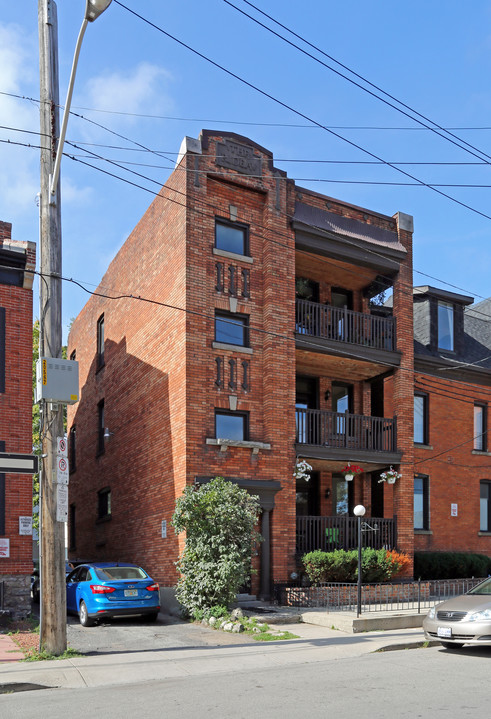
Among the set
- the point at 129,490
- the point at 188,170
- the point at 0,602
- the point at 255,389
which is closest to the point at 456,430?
the point at 255,389

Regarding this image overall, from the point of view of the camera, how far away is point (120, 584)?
1645 cm

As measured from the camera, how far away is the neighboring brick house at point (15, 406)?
16.9m

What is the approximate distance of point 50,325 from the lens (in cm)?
1275

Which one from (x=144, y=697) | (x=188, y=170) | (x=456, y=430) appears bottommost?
(x=144, y=697)

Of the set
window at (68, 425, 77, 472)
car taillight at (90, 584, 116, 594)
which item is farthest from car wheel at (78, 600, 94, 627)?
window at (68, 425, 77, 472)

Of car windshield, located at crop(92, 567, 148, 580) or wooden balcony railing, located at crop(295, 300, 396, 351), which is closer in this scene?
car windshield, located at crop(92, 567, 148, 580)

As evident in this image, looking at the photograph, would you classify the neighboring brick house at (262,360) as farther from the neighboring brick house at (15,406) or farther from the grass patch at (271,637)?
the grass patch at (271,637)

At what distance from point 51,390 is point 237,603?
8.56 metres

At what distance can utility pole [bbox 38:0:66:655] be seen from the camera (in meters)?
12.1

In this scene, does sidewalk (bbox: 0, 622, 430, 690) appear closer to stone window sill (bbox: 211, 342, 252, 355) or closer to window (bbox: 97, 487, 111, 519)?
stone window sill (bbox: 211, 342, 252, 355)

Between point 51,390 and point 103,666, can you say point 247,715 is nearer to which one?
point 103,666

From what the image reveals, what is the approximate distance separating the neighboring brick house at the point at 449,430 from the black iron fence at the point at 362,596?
5.06 meters

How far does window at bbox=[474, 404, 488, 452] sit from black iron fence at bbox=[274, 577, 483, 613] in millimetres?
8344

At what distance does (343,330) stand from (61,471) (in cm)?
1215
